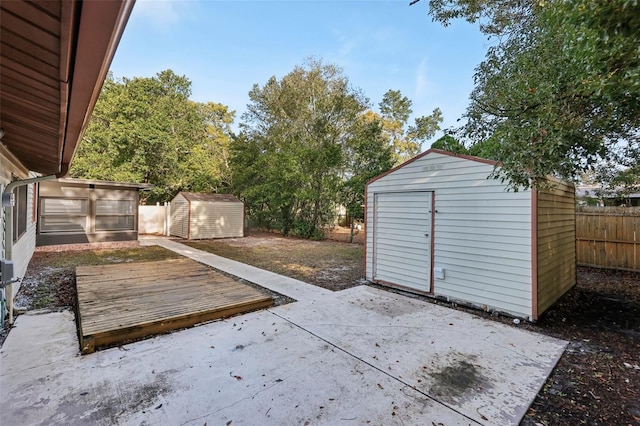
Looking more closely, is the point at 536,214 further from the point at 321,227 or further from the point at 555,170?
the point at 321,227

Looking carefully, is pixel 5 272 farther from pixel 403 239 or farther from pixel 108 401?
pixel 403 239

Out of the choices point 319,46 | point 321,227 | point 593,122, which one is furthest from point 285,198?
point 593,122

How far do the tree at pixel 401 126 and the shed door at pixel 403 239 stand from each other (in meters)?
16.3

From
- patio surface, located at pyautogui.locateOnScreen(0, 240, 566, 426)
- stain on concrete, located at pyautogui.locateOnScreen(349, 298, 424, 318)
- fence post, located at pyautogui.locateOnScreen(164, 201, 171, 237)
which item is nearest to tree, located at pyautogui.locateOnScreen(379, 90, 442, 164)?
fence post, located at pyautogui.locateOnScreen(164, 201, 171, 237)

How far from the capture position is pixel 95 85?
1500 mm

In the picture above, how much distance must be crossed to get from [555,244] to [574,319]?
1.17 meters

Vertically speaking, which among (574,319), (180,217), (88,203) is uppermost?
(88,203)

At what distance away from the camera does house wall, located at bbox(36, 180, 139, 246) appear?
984 cm

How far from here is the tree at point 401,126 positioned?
21.0m

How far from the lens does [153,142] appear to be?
1477 cm

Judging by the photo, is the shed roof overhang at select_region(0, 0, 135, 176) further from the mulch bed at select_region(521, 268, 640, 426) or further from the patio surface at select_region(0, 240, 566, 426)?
the mulch bed at select_region(521, 268, 640, 426)

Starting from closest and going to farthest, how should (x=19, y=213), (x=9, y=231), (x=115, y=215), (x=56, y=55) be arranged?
(x=56, y=55) < (x=9, y=231) < (x=19, y=213) < (x=115, y=215)

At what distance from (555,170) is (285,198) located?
12403mm

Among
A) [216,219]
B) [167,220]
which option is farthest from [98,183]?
[216,219]
